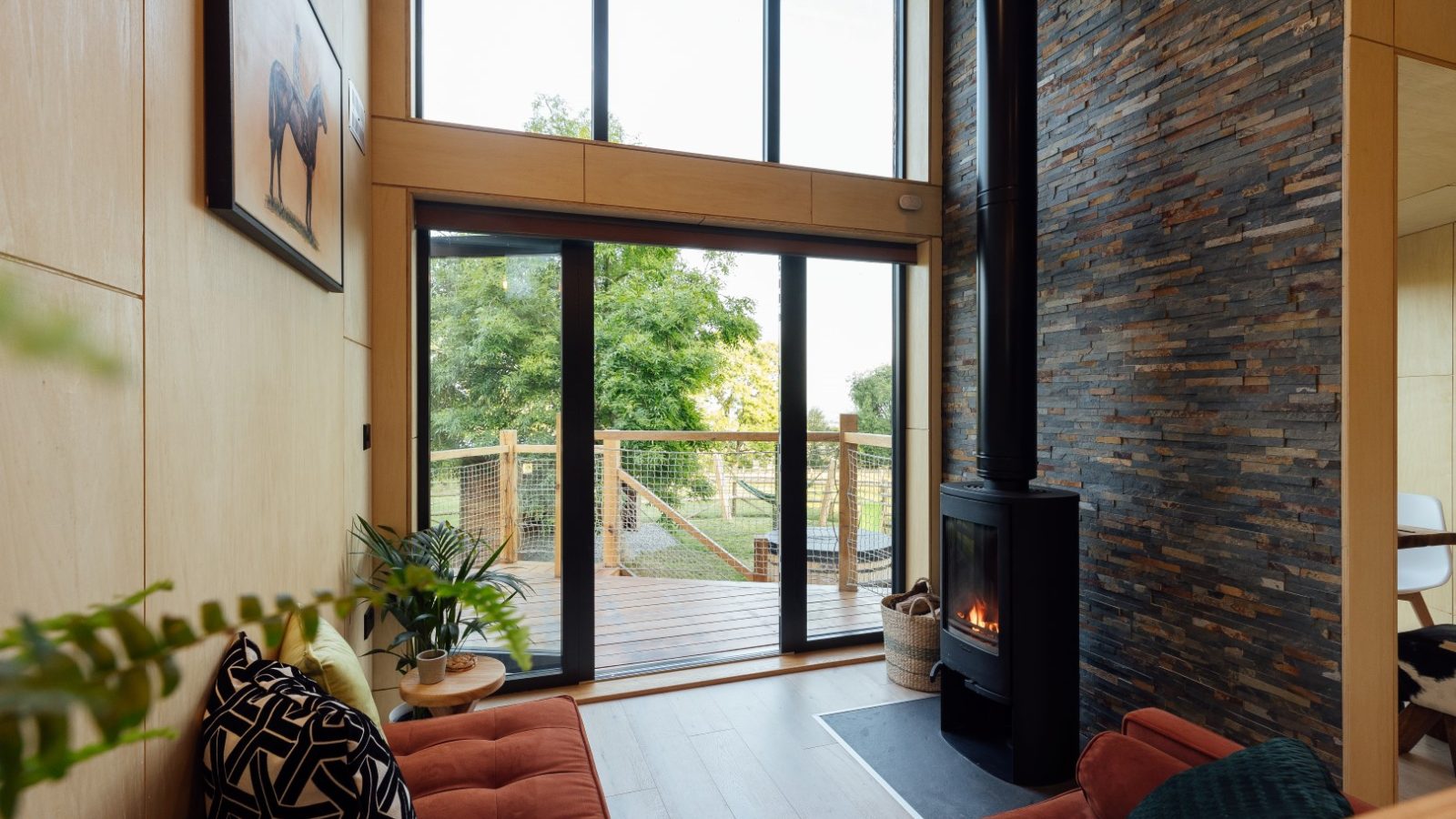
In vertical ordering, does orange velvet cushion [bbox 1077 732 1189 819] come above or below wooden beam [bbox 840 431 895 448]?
below

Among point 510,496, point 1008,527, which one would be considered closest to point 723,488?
point 510,496

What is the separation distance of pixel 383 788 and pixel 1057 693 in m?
2.16

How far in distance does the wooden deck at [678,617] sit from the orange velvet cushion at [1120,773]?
2.22m

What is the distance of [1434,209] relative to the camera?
2.26 m

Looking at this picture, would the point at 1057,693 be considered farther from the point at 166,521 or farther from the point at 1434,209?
the point at 166,521

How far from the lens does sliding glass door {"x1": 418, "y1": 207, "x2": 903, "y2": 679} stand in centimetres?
313

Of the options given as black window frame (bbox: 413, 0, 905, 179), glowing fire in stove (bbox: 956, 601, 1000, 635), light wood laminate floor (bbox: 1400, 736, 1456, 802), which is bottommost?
light wood laminate floor (bbox: 1400, 736, 1456, 802)

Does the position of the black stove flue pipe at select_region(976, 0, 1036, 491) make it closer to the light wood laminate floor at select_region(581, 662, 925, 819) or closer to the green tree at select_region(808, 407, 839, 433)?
the green tree at select_region(808, 407, 839, 433)


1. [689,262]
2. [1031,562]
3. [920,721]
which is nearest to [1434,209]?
[1031,562]

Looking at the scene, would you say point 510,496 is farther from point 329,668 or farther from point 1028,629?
point 1028,629

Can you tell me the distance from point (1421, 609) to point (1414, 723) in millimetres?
391

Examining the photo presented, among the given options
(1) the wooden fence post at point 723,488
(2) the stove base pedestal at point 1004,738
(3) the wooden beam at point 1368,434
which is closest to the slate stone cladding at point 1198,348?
(3) the wooden beam at point 1368,434

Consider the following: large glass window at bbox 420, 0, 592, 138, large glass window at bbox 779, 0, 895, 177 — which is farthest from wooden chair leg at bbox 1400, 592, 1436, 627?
large glass window at bbox 420, 0, 592, 138

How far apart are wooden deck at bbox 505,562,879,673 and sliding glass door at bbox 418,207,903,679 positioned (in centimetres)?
1
